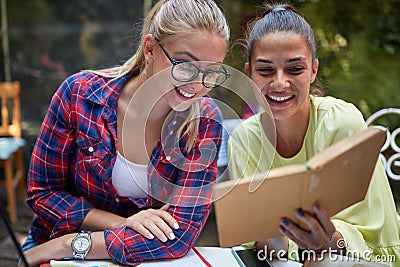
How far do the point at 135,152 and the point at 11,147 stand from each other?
83.2 inches

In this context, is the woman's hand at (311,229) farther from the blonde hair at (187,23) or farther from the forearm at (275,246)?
the blonde hair at (187,23)

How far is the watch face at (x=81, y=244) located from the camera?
1.32m

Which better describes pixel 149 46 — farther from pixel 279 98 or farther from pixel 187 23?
pixel 279 98

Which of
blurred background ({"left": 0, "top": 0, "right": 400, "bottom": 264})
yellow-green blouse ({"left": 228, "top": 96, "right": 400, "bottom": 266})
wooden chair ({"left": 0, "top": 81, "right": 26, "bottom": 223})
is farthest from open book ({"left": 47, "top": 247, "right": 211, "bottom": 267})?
blurred background ({"left": 0, "top": 0, "right": 400, "bottom": 264})

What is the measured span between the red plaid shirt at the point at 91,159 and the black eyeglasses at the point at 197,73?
7.1 inches

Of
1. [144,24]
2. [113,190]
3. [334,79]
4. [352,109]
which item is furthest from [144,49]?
[334,79]

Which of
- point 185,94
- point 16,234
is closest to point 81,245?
point 185,94

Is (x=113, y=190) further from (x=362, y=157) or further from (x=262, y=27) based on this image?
(x=362, y=157)

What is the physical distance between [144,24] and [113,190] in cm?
45

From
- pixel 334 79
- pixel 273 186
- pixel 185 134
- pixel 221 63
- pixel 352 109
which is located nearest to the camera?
pixel 273 186

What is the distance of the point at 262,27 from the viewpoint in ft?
4.94

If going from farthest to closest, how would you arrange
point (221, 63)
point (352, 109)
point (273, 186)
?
point (352, 109) < point (221, 63) < point (273, 186)

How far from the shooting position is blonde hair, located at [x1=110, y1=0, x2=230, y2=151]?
1.33m

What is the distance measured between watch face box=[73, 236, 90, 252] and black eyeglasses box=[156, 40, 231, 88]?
443 millimetres
